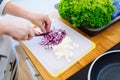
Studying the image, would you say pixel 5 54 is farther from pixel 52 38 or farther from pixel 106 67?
pixel 106 67

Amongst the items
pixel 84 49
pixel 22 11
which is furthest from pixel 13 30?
pixel 84 49

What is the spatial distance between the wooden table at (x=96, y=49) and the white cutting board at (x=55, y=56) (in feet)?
0.04

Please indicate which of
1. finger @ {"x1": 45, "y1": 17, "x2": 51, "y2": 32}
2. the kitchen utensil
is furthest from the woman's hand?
the kitchen utensil

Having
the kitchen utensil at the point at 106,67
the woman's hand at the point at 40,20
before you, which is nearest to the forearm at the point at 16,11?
the woman's hand at the point at 40,20

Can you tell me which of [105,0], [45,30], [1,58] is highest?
[105,0]

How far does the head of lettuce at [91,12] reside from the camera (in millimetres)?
597

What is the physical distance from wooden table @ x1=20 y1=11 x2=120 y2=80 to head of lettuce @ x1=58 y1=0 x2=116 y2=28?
0.05m

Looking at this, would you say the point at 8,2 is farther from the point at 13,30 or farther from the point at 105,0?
the point at 105,0

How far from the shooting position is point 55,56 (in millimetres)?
596

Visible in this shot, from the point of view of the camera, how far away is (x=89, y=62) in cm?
55

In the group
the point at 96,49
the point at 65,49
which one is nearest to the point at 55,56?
the point at 65,49

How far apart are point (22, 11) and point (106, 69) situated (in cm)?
39

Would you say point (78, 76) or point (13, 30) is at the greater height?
point (13, 30)

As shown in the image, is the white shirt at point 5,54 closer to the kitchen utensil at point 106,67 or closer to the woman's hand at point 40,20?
the woman's hand at point 40,20
